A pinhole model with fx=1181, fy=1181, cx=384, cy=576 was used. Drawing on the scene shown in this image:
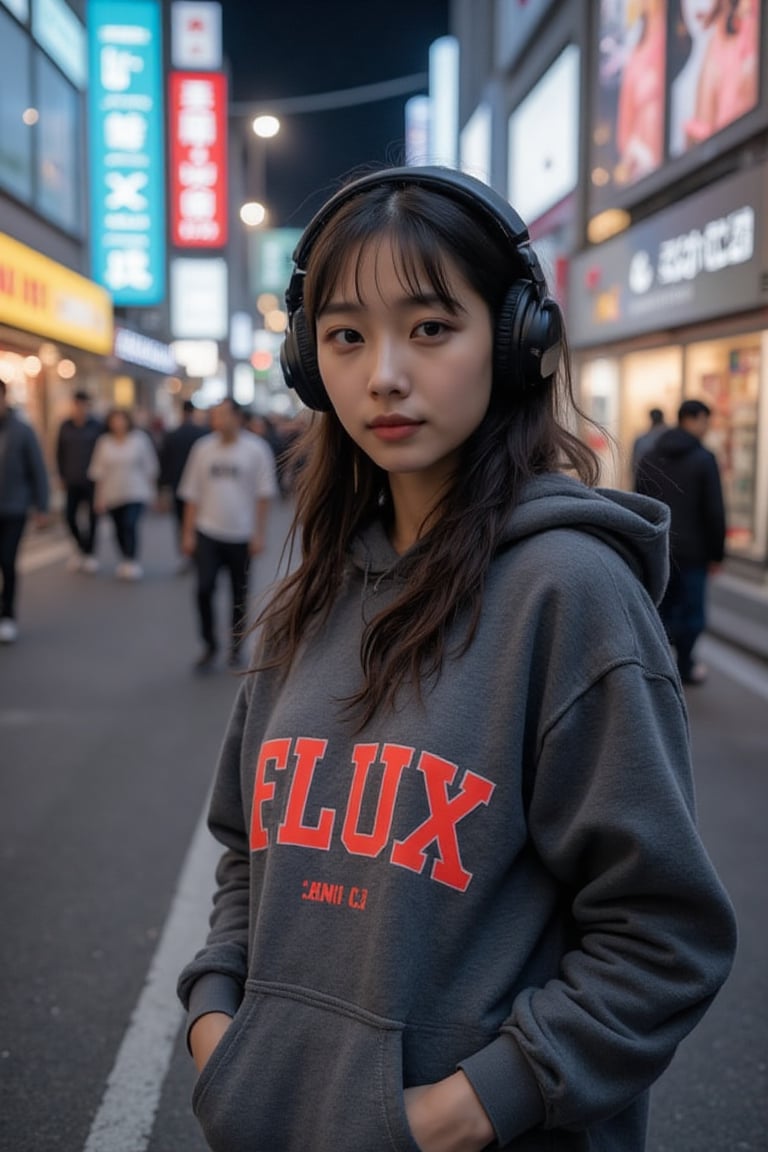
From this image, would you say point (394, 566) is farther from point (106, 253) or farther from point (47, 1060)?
point (106, 253)

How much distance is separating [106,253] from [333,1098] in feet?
85.9

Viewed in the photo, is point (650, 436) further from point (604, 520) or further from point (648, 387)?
point (604, 520)

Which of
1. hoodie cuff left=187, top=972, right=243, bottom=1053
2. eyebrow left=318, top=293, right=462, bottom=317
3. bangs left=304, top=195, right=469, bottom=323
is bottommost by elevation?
hoodie cuff left=187, top=972, right=243, bottom=1053

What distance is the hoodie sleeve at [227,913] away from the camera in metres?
1.48

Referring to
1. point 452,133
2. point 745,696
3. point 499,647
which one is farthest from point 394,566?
point 452,133

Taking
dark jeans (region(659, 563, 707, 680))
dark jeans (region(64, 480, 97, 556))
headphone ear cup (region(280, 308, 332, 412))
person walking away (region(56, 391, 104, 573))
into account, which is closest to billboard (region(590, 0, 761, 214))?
dark jeans (region(659, 563, 707, 680))

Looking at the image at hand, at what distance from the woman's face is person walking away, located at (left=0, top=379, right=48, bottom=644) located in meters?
8.40

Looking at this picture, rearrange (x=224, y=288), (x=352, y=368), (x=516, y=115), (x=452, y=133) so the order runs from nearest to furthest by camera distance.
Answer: (x=352, y=368) → (x=516, y=115) → (x=452, y=133) → (x=224, y=288)

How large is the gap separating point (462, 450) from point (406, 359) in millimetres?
154

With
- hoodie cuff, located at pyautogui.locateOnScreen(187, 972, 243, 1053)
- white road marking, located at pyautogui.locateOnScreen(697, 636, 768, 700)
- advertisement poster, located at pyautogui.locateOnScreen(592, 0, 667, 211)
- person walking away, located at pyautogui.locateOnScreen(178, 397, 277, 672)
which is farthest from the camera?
advertisement poster, located at pyautogui.locateOnScreen(592, 0, 667, 211)

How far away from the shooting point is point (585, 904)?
1.27 metres

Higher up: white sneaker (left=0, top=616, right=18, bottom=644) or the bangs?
the bangs

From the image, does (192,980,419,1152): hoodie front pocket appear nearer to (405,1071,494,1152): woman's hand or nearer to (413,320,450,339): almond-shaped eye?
(405,1071,494,1152): woman's hand

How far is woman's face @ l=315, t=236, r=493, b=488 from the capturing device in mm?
1327
